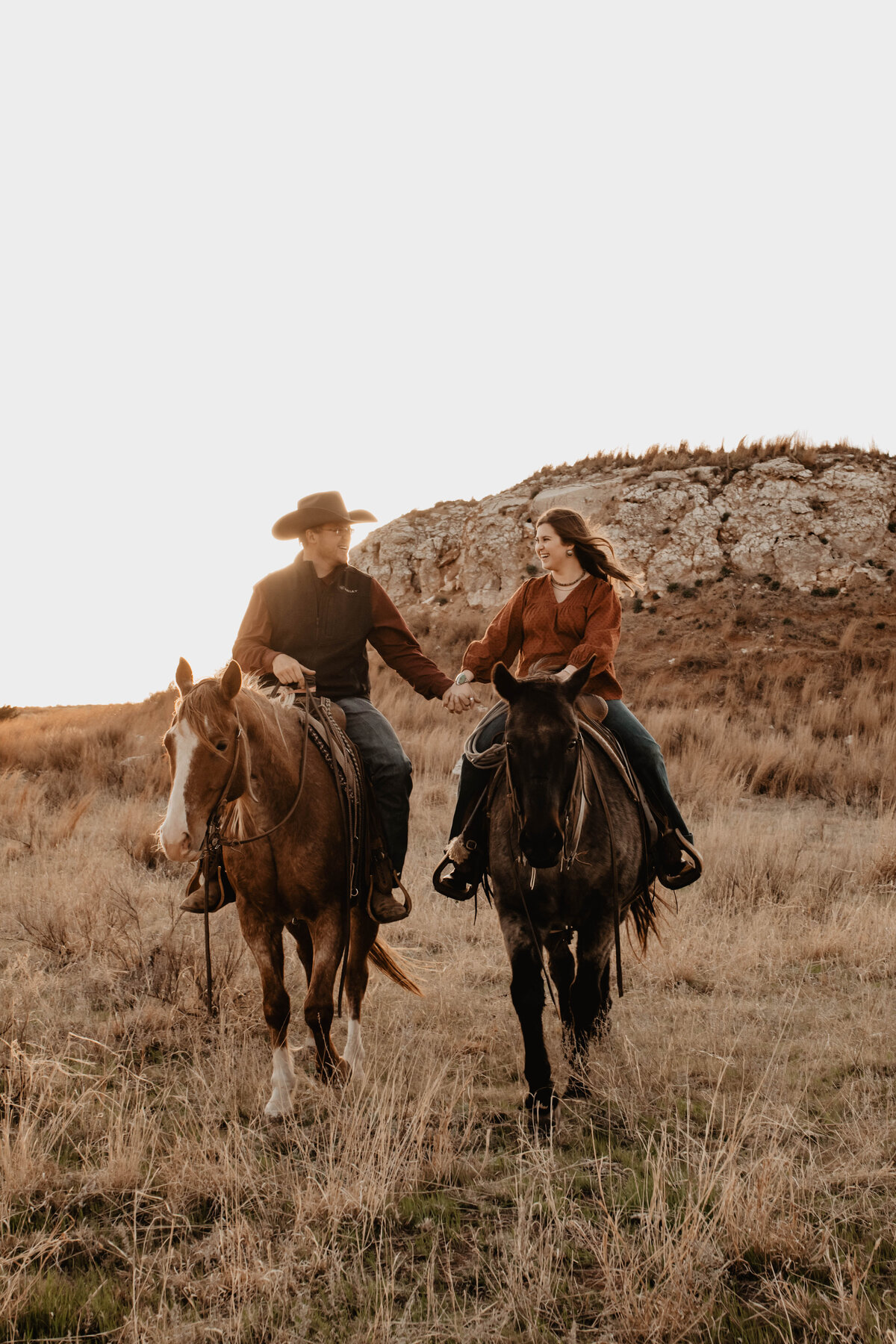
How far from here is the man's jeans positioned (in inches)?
174

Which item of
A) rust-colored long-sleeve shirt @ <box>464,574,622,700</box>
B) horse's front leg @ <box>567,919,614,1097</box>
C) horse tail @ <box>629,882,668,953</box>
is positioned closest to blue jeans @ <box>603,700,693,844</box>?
rust-colored long-sleeve shirt @ <box>464,574,622,700</box>

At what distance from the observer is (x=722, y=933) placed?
20.0 feet

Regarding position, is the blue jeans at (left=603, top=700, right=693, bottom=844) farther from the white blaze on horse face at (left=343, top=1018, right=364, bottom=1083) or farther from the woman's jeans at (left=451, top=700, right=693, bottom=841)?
the white blaze on horse face at (left=343, top=1018, right=364, bottom=1083)

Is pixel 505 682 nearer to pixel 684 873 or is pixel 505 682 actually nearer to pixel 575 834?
pixel 575 834

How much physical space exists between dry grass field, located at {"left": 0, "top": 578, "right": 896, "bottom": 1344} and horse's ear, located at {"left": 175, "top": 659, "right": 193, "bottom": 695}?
168 cm

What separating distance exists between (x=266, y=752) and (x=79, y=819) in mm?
7416

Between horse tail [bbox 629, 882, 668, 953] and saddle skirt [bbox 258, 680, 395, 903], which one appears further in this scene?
horse tail [bbox 629, 882, 668, 953]

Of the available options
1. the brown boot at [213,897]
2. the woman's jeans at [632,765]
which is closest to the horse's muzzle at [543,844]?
the woman's jeans at [632,765]

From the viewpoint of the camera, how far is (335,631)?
15.5ft

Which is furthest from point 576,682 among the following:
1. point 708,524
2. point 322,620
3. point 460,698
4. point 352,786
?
point 708,524

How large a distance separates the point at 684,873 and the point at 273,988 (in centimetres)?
234

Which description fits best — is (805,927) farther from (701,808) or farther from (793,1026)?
(701,808)

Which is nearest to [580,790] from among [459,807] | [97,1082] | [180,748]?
[459,807]

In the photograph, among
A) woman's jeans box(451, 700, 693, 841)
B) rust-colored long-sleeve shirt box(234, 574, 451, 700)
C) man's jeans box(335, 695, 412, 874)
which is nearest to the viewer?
woman's jeans box(451, 700, 693, 841)
